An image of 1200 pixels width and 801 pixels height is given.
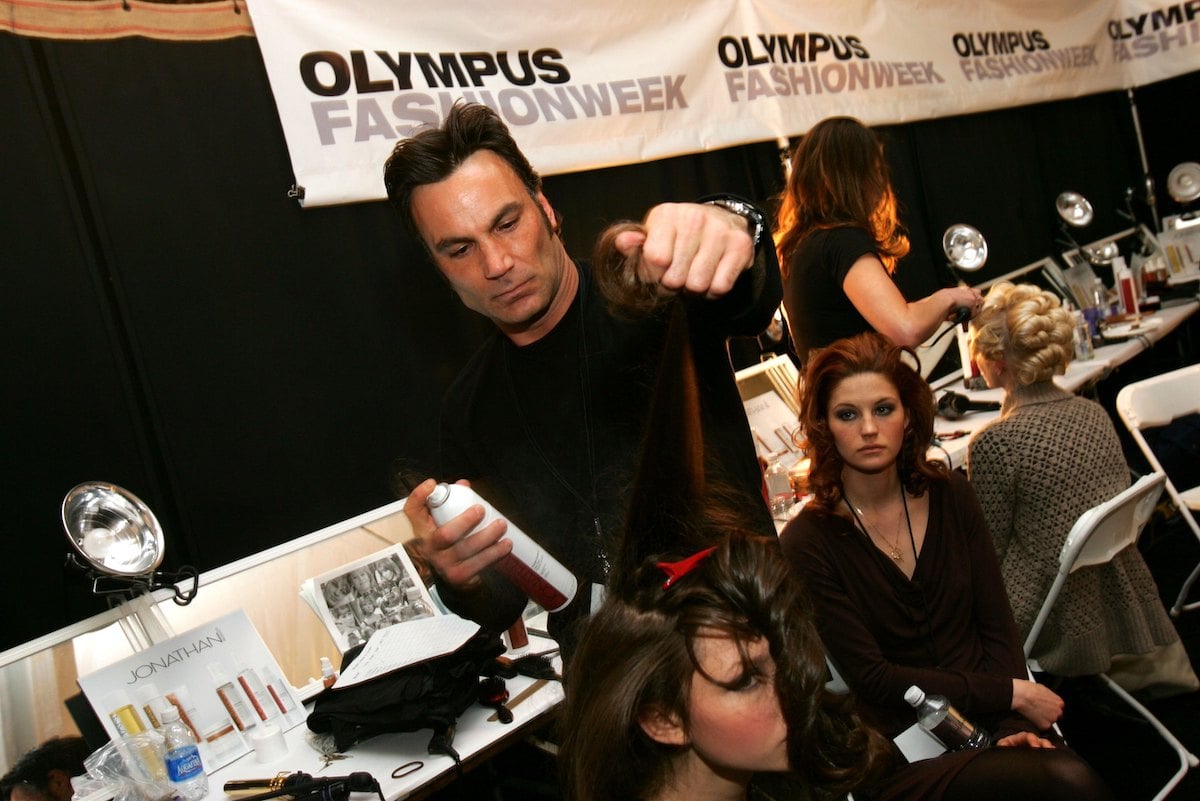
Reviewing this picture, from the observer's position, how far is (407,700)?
6.12ft

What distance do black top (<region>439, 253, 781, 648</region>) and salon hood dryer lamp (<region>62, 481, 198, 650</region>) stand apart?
979 millimetres

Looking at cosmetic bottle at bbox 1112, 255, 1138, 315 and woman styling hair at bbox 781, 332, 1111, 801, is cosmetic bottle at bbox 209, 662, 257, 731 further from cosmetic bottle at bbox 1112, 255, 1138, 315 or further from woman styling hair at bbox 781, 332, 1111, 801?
cosmetic bottle at bbox 1112, 255, 1138, 315

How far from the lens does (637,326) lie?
1133 millimetres

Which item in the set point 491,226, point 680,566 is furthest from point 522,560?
point 491,226

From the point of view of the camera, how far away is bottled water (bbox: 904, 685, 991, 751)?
172cm

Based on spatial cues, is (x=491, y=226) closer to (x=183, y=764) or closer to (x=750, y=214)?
(x=750, y=214)

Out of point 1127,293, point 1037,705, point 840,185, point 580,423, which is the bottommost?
point 1037,705

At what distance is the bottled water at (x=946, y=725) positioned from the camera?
5.63 ft

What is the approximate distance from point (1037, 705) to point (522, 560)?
1321 mm

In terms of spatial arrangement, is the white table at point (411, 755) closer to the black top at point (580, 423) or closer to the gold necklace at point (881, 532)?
the black top at point (580, 423)

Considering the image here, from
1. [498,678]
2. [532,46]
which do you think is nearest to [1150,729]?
[498,678]

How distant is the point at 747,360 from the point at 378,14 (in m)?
1.86

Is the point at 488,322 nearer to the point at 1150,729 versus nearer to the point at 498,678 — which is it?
the point at 498,678

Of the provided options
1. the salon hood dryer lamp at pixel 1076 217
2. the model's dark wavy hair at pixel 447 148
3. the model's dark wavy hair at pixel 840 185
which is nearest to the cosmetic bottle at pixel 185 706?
the model's dark wavy hair at pixel 447 148
